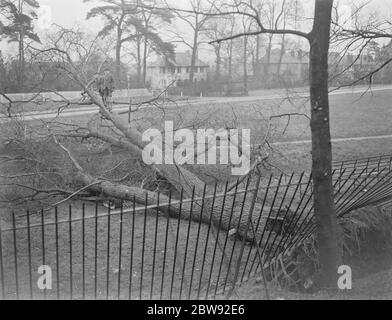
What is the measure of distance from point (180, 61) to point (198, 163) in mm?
2762

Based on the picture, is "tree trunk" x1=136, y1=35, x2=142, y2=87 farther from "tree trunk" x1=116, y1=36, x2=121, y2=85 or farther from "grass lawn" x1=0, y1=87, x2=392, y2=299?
"grass lawn" x1=0, y1=87, x2=392, y2=299

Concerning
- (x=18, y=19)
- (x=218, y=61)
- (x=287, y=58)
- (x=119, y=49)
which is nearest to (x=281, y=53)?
(x=287, y=58)

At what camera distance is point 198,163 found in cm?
765

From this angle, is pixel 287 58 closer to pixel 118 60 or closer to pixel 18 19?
pixel 118 60

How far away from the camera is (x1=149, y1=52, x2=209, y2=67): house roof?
8.93m

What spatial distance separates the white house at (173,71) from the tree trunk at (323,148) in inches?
207

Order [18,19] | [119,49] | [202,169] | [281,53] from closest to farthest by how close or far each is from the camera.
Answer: [18,19] → [202,169] → [119,49] → [281,53]

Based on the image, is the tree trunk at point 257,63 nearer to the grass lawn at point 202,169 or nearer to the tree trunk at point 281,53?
the tree trunk at point 281,53

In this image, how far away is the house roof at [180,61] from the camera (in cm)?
893

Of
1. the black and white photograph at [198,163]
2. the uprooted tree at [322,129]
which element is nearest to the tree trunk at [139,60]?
the black and white photograph at [198,163]

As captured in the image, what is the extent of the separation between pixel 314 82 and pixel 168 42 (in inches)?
205

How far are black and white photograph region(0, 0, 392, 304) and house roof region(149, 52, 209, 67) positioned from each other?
0.15ft

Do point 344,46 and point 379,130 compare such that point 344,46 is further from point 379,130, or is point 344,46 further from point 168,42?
point 379,130
